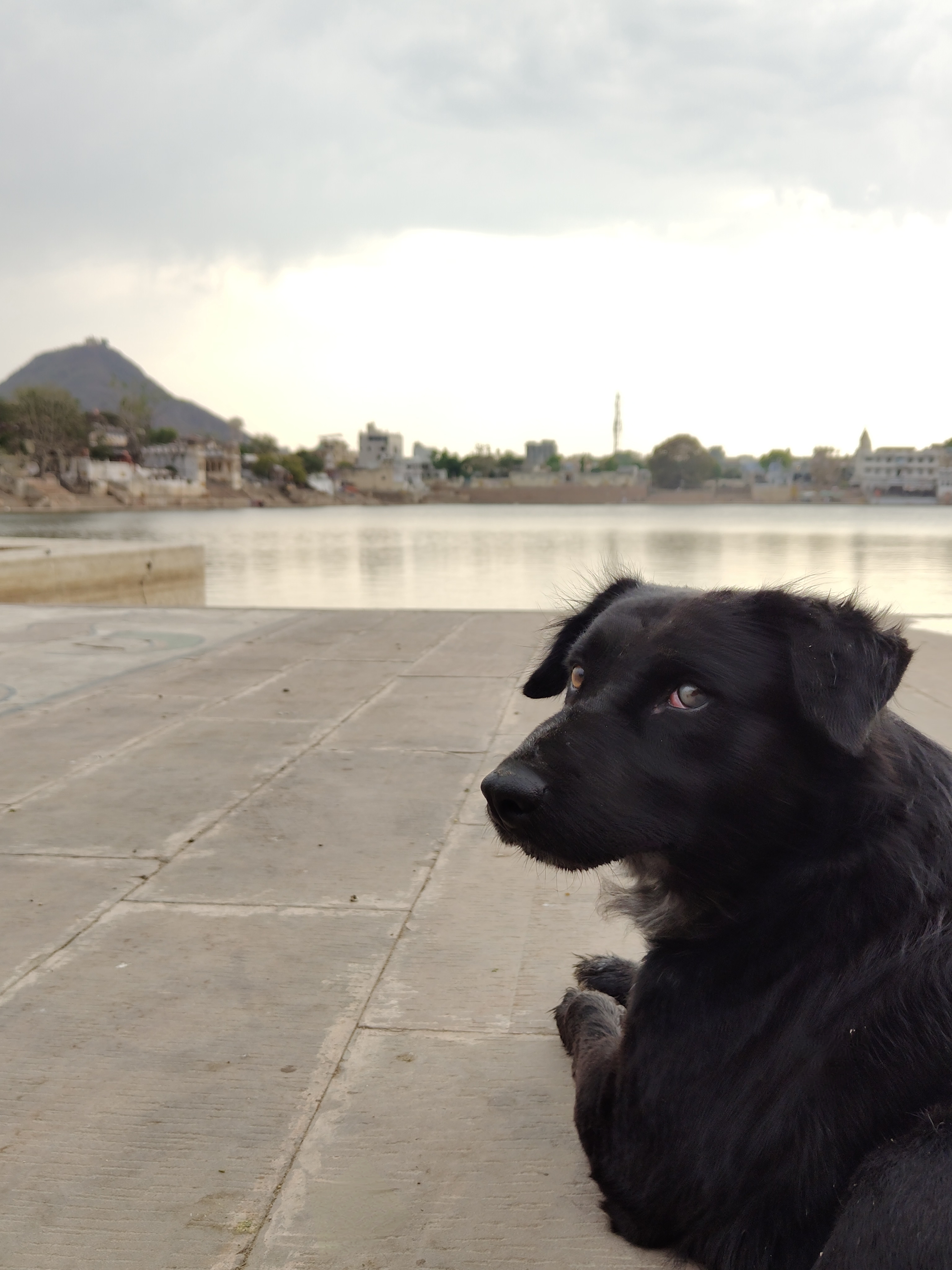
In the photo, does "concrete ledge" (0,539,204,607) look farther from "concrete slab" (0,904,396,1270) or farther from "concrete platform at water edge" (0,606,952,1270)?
"concrete slab" (0,904,396,1270)

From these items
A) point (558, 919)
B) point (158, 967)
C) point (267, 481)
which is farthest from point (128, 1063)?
point (267, 481)

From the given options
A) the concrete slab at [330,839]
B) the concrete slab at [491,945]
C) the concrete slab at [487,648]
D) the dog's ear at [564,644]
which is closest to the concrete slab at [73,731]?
the concrete slab at [330,839]

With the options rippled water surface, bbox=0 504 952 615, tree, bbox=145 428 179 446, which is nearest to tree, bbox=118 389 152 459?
tree, bbox=145 428 179 446

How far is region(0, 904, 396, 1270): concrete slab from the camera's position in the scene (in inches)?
86.9

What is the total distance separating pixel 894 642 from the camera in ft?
6.70

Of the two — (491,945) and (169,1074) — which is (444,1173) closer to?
(169,1074)

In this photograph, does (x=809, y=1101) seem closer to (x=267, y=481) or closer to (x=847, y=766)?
(x=847, y=766)

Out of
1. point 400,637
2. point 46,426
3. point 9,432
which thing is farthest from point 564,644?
point 9,432

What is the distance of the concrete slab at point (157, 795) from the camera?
464 cm

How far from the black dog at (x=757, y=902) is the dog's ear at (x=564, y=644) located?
1.74ft

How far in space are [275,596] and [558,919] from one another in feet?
78.7

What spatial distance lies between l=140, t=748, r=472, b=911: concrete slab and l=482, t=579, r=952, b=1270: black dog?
193 cm

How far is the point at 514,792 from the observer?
2094 millimetres

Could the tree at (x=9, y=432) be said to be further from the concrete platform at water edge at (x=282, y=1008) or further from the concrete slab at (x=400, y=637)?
the concrete platform at water edge at (x=282, y=1008)
